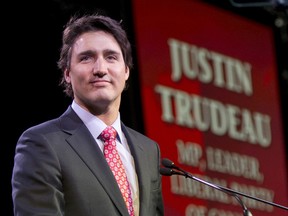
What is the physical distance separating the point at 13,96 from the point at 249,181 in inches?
75.9

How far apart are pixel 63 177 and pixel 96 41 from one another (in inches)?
20.1

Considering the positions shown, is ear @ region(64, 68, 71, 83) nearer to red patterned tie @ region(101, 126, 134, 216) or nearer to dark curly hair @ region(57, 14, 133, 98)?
dark curly hair @ region(57, 14, 133, 98)

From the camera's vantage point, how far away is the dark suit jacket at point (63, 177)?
90.6 inches

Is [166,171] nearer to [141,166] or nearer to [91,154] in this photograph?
[141,166]

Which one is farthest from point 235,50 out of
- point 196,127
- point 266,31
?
point 196,127

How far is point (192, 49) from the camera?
5582 mm

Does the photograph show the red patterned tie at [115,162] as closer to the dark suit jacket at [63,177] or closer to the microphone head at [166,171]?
the dark suit jacket at [63,177]

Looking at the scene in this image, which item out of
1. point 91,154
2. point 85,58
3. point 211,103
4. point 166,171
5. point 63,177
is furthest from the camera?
point 211,103

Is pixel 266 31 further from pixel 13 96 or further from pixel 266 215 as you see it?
pixel 13 96

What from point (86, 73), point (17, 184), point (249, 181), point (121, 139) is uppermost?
point (249, 181)

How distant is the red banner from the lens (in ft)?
17.0

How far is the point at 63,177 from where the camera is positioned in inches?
92.6

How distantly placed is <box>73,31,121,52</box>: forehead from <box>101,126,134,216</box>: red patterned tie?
28 centimetres

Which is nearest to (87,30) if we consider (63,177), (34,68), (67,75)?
(67,75)
